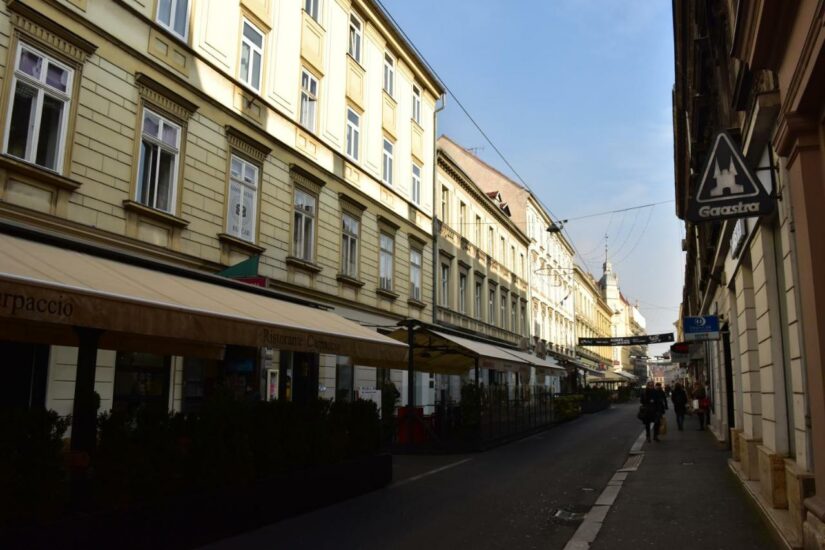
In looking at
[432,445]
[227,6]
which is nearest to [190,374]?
[432,445]

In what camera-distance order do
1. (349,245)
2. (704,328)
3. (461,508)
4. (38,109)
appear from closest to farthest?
(461,508)
(38,109)
(704,328)
(349,245)

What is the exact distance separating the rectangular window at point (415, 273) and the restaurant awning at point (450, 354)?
451cm

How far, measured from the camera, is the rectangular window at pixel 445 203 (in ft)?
102

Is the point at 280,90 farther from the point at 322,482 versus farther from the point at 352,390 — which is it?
the point at 322,482

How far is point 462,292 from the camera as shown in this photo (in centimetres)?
3288

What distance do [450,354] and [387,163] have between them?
25.3 feet

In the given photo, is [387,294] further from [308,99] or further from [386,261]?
[308,99]

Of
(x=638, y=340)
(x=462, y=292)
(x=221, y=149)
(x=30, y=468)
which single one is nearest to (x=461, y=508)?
(x=30, y=468)

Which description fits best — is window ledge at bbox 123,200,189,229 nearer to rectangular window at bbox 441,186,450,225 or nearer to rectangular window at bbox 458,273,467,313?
rectangular window at bbox 441,186,450,225

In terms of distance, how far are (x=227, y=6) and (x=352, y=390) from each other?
11.1 metres

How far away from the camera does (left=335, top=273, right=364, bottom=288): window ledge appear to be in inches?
798

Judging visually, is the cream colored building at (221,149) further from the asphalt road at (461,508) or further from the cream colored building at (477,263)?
the cream colored building at (477,263)

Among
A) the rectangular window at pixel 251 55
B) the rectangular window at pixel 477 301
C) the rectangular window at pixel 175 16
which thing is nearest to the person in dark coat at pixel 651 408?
the rectangular window at pixel 251 55

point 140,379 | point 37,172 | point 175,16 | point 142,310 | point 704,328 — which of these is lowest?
point 140,379
